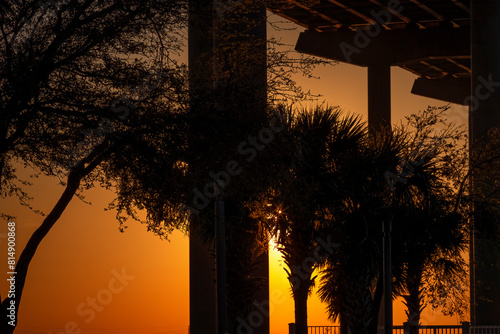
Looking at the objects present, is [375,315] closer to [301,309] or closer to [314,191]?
[301,309]

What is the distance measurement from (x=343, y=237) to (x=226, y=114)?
10.6 meters

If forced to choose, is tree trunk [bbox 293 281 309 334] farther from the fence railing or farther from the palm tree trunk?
the palm tree trunk

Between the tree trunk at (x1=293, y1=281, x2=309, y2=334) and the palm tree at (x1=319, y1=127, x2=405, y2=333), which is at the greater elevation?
the palm tree at (x1=319, y1=127, x2=405, y2=333)

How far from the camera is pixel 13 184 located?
1348 cm

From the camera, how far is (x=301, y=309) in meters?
22.8

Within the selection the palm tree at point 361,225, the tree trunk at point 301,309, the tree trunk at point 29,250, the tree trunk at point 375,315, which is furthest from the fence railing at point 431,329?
the tree trunk at point 29,250

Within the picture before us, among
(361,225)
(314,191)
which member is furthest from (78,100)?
(361,225)

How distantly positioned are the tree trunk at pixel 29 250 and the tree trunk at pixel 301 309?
401 inches

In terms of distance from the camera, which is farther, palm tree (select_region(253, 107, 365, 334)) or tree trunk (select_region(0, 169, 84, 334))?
palm tree (select_region(253, 107, 365, 334))

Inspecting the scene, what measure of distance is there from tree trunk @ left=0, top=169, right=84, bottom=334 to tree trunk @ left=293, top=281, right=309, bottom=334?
1020 centimetres

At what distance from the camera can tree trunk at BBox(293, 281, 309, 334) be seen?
74.0 feet

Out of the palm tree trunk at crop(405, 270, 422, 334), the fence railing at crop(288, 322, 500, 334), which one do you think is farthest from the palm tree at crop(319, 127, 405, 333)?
the palm tree trunk at crop(405, 270, 422, 334)

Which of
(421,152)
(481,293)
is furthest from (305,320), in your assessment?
(481,293)

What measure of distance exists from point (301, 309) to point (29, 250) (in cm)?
1080
